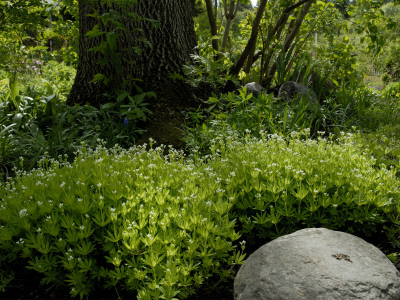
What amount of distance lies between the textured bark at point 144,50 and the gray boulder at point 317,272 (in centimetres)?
337

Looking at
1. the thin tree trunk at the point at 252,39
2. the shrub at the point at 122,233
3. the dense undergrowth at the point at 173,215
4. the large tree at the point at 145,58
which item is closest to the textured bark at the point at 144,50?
the large tree at the point at 145,58

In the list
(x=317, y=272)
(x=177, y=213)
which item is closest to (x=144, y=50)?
(x=177, y=213)

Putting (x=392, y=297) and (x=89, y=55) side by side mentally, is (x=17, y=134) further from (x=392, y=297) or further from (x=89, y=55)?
(x=392, y=297)

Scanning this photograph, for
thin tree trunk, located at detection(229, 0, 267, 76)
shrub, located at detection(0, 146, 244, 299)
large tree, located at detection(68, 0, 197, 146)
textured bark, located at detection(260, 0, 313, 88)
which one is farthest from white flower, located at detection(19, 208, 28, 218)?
textured bark, located at detection(260, 0, 313, 88)

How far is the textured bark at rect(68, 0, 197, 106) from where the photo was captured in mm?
4707

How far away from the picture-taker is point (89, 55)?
502 centimetres

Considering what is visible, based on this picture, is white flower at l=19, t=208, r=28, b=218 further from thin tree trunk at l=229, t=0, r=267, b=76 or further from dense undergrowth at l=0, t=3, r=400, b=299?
thin tree trunk at l=229, t=0, r=267, b=76

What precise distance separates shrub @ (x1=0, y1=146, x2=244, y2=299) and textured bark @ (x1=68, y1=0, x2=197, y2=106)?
243 centimetres

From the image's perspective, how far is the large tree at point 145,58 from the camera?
4.63 meters

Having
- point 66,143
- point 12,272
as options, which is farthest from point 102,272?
point 66,143

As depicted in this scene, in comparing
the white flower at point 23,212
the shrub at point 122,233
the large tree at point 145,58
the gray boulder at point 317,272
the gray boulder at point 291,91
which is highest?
the large tree at point 145,58

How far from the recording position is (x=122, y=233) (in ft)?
6.66

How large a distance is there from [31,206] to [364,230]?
2438 millimetres

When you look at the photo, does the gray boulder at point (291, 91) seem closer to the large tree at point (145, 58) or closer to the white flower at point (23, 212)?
the large tree at point (145, 58)
